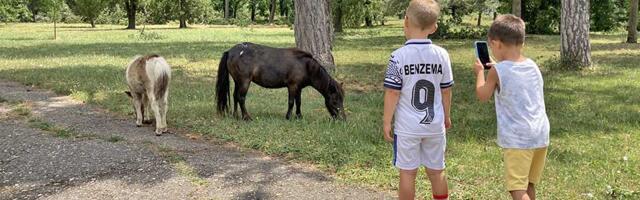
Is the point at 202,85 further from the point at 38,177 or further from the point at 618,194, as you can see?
the point at 618,194

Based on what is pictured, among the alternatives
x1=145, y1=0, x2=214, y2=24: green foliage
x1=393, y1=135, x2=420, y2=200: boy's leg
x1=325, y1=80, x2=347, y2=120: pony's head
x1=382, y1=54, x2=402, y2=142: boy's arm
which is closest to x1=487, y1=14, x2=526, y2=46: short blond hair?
x1=382, y1=54, x2=402, y2=142: boy's arm

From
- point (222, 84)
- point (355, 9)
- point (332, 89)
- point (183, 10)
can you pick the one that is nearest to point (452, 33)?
point (355, 9)

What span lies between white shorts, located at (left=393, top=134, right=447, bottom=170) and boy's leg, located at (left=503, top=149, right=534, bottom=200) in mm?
464

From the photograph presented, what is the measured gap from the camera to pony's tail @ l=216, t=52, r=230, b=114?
8.88m

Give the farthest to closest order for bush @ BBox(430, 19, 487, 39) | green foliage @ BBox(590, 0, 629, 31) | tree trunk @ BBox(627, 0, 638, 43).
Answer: green foliage @ BBox(590, 0, 629, 31) < bush @ BBox(430, 19, 487, 39) < tree trunk @ BBox(627, 0, 638, 43)

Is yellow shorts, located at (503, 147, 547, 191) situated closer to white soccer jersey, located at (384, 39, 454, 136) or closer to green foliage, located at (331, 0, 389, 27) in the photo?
white soccer jersey, located at (384, 39, 454, 136)

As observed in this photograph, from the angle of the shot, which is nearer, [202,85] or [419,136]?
[419,136]

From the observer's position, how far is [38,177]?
5.89m

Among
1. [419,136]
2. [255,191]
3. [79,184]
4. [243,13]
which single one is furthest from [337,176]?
[243,13]

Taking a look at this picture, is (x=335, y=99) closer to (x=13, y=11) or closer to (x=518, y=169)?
(x=518, y=169)

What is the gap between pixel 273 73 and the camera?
8781 millimetres

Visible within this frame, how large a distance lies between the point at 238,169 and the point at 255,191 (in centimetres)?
80

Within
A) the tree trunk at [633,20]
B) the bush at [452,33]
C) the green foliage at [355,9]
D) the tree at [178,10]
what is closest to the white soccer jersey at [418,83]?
the tree trunk at [633,20]

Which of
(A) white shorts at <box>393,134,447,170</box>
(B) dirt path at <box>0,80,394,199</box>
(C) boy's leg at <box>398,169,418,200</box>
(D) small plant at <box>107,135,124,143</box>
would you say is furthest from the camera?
(D) small plant at <box>107,135,124,143</box>
